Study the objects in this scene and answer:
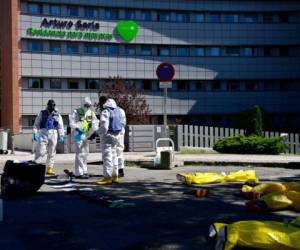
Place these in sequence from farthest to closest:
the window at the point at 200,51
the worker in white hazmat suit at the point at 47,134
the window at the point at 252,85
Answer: the window at the point at 252,85 < the window at the point at 200,51 < the worker in white hazmat suit at the point at 47,134

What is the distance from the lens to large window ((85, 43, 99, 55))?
4388cm

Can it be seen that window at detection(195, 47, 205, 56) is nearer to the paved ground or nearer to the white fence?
the white fence

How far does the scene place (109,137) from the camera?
458 inches

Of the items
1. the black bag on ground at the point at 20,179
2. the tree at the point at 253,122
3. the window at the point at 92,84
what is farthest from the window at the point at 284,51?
the black bag on ground at the point at 20,179

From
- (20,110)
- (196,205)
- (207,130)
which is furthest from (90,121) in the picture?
(20,110)

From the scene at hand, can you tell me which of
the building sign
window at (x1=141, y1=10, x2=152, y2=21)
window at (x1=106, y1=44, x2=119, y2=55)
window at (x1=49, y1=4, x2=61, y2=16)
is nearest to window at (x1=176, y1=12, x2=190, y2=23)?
window at (x1=141, y1=10, x2=152, y2=21)

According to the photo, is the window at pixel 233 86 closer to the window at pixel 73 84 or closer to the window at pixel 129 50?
the window at pixel 129 50

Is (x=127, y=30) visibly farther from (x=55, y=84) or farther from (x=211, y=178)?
(x=211, y=178)

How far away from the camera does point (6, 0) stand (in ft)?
139

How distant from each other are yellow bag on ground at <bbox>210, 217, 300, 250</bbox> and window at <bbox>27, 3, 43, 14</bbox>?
39222mm

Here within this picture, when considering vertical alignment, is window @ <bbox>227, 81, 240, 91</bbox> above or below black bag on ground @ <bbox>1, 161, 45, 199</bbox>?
above

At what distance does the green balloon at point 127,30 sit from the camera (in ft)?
145

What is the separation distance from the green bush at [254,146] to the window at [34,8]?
82.2 ft

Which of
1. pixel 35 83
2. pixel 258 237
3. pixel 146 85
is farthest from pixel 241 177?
pixel 146 85
